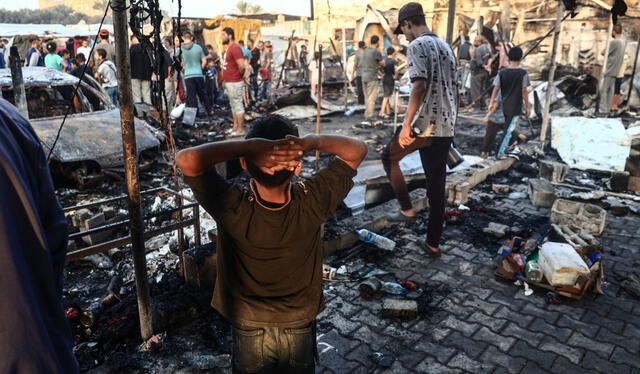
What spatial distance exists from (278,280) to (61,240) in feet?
3.16

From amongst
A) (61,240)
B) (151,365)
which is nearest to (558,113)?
(151,365)

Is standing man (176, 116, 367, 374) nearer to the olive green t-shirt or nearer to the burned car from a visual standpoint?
the olive green t-shirt

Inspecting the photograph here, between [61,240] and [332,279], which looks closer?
[61,240]

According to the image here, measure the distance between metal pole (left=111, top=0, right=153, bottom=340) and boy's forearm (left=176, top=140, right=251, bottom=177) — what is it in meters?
1.29

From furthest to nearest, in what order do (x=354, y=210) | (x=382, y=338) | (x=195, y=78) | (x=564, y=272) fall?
(x=195, y=78) < (x=354, y=210) < (x=564, y=272) < (x=382, y=338)

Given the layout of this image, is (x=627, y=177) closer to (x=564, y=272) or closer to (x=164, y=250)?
(x=564, y=272)

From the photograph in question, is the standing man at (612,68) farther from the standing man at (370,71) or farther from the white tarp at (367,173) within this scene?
the white tarp at (367,173)

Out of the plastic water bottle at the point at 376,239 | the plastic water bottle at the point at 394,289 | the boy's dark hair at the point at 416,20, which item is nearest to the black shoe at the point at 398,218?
the plastic water bottle at the point at 376,239

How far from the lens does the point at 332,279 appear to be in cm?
471

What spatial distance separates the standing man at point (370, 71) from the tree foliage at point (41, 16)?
5128 cm

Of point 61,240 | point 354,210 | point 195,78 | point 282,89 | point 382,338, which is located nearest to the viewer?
point 61,240

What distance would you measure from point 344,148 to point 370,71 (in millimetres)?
11223

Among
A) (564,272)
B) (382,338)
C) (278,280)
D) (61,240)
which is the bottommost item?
(382,338)

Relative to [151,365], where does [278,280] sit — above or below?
above
